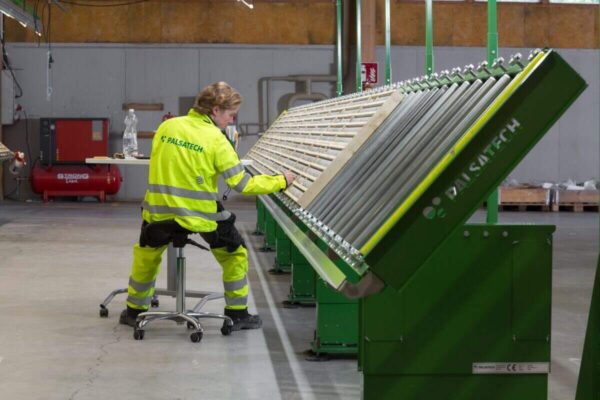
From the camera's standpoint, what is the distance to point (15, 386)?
5.29m

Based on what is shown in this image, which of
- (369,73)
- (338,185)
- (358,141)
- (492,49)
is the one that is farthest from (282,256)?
(369,73)

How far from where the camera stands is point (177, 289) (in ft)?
21.6

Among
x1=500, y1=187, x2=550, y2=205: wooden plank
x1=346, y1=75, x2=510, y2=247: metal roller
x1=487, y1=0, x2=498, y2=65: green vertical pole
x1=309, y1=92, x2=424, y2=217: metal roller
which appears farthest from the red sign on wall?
x1=346, y1=75, x2=510, y2=247: metal roller

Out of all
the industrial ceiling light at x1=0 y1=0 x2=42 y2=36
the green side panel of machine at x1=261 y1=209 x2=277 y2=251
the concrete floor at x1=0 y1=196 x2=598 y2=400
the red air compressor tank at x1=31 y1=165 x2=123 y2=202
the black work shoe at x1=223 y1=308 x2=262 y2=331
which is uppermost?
the industrial ceiling light at x1=0 y1=0 x2=42 y2=36

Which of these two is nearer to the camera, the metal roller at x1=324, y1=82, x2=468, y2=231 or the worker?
the metal roller at x1=324, y1=82, x2=468, y2=231

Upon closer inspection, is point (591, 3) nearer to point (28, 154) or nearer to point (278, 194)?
point (28, 154)

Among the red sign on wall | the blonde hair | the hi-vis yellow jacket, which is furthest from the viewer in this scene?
the red sign on wall

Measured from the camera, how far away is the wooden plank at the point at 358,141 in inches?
199

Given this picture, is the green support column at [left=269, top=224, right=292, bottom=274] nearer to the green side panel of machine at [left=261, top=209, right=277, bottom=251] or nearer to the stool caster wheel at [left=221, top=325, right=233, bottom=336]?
the green side panel of machine at [left=261, top=209, right=277, bottom=251]

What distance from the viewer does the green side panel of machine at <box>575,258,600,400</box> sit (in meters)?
3.58

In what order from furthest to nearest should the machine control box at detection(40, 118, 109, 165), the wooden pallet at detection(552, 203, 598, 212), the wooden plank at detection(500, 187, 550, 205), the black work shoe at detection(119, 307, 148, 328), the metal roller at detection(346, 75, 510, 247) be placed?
the machine control box at detection(40, 118, 109, 165), the wooden pallet at detection(552, 203, 598, 212), the wooden plank at detection(500, 187, 550, 205), the black work shoe at detection(119, 307, 148, 328), the metal roller at detection(346, 75, 510, 247)

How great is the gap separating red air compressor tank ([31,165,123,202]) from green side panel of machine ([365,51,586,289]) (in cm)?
1574

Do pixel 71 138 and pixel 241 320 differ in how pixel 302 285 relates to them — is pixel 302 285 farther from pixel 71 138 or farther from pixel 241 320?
pixel 71 138

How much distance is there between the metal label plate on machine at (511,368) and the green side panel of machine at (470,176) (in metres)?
0.88
